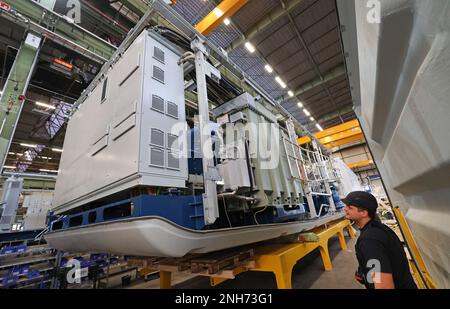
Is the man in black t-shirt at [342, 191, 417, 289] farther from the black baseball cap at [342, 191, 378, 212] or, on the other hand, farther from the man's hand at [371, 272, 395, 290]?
the black baseball cap at [342, 191, 378, 212]

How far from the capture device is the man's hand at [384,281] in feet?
4.19

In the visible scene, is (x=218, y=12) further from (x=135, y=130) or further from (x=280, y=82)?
(x=280, y=82)

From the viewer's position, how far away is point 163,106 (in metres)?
2.30

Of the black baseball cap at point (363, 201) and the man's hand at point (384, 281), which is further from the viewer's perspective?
the black baseball cap at point (363, 201)

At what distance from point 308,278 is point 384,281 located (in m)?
2.53

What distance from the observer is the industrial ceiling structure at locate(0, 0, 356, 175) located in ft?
19.0

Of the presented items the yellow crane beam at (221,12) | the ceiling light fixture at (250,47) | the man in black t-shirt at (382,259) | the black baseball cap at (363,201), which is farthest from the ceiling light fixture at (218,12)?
the man in black t-shirt at (382,259)

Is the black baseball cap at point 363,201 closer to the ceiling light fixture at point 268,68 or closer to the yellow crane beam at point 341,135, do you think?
the yellow crane beam at point 341,135

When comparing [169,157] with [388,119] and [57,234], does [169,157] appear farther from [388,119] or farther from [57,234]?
[57,234]

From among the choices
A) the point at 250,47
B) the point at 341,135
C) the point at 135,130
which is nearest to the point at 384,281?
the point at 135,130

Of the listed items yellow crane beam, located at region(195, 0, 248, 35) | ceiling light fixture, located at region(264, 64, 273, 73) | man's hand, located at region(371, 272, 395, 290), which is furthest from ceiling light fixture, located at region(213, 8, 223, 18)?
man's hand, located at region(371, 272, 395, 290)

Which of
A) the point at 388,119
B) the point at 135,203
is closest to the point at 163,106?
the point at 135,203

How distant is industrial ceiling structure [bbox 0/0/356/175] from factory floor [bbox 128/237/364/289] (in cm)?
527

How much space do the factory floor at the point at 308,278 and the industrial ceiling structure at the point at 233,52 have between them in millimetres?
5265
